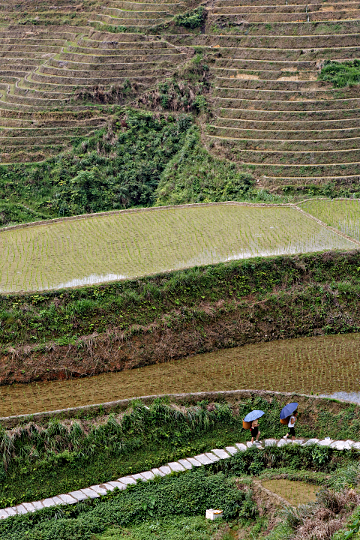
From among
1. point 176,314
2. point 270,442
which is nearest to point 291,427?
point 270,442

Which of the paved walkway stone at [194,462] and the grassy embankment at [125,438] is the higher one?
the grassy embankment at [125,438]

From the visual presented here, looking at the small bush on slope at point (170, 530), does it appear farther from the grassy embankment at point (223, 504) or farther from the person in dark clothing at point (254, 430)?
the person in dark clothing at point (254, 430)

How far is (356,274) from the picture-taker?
14.9 m

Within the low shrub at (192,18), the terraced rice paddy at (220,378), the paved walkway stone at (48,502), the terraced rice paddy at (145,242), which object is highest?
the low shrub at (192,18)

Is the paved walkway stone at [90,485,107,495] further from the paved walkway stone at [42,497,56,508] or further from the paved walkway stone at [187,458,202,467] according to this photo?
the paved walkway stone at [187,458,202,467]

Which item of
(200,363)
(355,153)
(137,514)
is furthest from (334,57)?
(137,514)

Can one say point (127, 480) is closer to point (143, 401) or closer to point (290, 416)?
point (143, 401)

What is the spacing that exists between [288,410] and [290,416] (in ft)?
0.78

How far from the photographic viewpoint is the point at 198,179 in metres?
21.5

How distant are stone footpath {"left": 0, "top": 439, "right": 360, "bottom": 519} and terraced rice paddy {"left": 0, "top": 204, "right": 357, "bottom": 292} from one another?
5.40 m

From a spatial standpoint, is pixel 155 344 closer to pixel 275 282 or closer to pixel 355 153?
Result: pixel 275 282

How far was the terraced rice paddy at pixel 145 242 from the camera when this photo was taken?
1453 centimetres

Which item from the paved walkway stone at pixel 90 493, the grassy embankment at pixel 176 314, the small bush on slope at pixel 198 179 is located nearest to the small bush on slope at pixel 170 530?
the paved walkway stone at pixel 90 493

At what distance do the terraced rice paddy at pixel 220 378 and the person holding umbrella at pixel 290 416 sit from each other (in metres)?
1.30
